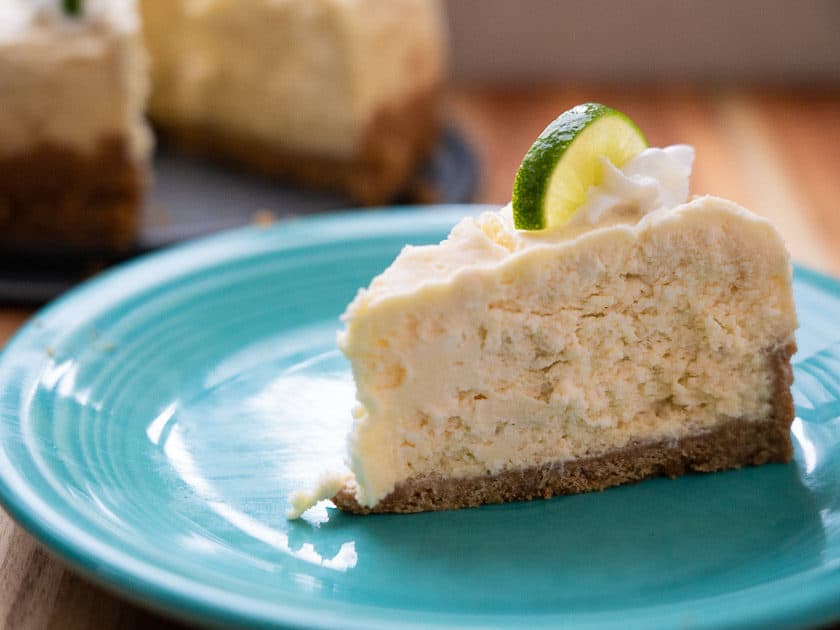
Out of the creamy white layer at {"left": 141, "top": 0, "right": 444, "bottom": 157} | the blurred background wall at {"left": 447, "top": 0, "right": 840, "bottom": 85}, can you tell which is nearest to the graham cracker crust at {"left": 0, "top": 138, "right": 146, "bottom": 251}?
the creamy white layer at {"left": 141, "top": 0, "right": 444, "bottom": 157}

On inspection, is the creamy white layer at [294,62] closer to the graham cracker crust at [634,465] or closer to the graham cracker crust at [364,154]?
the graham cracker crust at [364,154]

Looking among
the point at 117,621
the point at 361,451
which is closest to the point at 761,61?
the point at 361,451

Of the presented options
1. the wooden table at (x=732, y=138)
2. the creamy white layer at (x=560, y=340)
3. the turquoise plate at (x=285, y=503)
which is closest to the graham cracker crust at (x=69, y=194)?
the wooden table at (x=732, y=138)

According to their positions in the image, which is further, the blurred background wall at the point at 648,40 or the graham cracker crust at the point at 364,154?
the blurred background wall at the point at 648,40

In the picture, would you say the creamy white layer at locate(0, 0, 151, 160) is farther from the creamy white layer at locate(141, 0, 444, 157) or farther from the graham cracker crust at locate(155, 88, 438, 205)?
the graham cracker crust at locate(155, 88, 438, 205)

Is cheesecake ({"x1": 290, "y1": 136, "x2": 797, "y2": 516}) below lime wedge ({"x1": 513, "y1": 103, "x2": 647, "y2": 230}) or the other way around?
below

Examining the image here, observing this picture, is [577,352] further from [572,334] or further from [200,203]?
[200,203]
